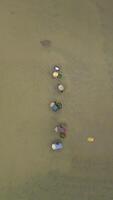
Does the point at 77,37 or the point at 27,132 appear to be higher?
the point at 77,37

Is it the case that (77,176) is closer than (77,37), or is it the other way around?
(77,176)

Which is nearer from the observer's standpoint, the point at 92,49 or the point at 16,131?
the point at 16,131

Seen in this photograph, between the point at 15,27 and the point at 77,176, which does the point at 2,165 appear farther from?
the point at 15,27

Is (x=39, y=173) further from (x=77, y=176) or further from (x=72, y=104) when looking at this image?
(x=72, y=104)

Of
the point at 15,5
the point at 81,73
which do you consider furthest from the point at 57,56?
the point at 15,5

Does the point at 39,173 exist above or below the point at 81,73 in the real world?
below

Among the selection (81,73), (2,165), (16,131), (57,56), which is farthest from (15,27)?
(2,165)

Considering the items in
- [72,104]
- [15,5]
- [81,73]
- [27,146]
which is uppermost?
[15,5]
